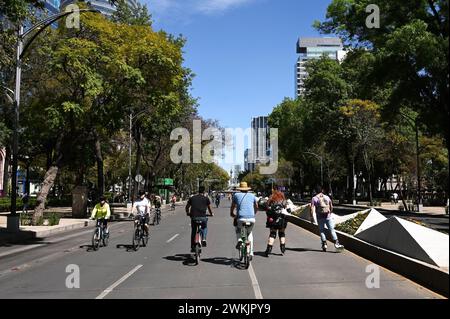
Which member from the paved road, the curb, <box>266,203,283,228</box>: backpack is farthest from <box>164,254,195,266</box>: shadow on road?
the curb

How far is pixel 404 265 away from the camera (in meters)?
10.6

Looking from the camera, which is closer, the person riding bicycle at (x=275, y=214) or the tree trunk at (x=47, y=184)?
the person riding bicycle at (x=275, y=214)

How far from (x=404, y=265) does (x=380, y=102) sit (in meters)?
45.0

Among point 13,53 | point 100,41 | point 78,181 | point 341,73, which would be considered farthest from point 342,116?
point 13,53

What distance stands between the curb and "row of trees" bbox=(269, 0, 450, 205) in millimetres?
2162

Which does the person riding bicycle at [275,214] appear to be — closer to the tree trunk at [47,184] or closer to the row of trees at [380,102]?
the row of trees at [380,102]

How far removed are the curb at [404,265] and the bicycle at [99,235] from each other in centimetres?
741

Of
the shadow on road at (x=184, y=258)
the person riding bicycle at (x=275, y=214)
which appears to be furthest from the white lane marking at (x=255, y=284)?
the person riding bicycle at (x=275, y=214)

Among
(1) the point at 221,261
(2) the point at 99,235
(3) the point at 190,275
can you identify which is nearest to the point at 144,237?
(2) the point at 99,235

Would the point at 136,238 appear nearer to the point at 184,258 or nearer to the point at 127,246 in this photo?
the point at 127,246

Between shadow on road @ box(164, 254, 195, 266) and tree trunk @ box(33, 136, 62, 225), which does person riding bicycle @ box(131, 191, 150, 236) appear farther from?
tree trunk @ box(33, 136, 62, 225)

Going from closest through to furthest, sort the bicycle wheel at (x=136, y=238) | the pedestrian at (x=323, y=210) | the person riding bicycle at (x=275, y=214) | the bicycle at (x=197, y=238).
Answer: the bicycle at (x=197, y=238) < the person riding bicycle at (x=275, y=214) < the pedestrian at (x=323, y=210) < the bicycle wheel at (x=136, y=238)

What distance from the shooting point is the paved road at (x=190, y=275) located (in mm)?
8883
